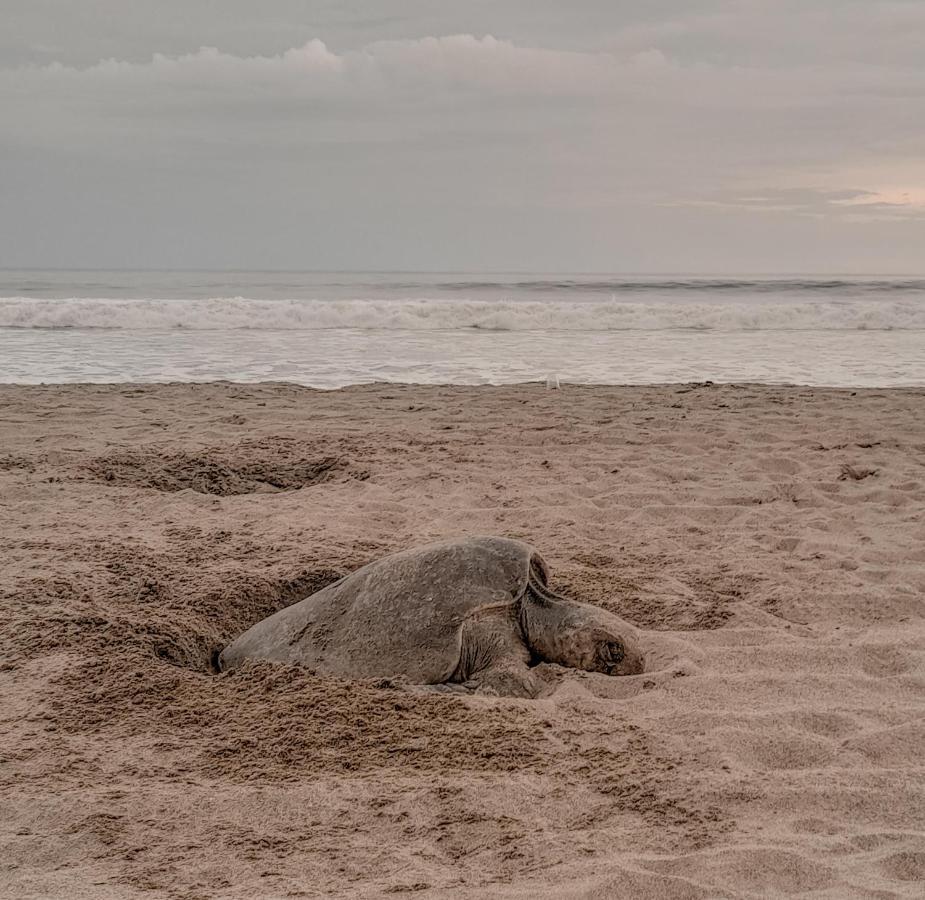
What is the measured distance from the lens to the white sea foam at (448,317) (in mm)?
18266

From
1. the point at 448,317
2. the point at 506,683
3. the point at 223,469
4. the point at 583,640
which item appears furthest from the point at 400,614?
the point at 448,317

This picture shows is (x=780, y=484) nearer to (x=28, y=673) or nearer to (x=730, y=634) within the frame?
(x=730, y=634)

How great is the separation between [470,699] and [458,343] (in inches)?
500

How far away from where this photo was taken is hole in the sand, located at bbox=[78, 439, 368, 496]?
240 inches

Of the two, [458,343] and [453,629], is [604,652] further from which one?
[458,343]

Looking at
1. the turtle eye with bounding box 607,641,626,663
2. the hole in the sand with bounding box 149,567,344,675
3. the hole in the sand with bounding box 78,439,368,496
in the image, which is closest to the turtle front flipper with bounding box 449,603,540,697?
the turtle eye with bounding box 607,641,626,663

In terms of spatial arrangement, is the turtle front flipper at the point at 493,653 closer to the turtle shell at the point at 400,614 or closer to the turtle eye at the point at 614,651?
the turtle shell at the point at 400,614

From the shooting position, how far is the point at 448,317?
19188 millimetres

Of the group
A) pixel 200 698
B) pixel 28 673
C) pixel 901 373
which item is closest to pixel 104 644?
pixel 28 673

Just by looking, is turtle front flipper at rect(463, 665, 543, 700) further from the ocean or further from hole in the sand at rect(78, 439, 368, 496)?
the ocean

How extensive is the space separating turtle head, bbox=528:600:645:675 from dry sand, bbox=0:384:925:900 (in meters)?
0.12

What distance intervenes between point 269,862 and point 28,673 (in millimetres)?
1554

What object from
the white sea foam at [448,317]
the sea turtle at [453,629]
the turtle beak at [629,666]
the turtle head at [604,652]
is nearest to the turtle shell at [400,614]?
the sea turtle at [453,629]

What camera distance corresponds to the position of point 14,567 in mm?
4387
